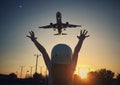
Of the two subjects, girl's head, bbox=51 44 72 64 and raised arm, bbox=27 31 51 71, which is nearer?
girl's head, bbox=51 44 72 64

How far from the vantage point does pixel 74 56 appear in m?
3.95

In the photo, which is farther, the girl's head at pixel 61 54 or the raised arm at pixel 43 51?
the raised arm at pixel 43 51

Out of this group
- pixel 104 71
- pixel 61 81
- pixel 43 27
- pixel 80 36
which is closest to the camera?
pixel 61 81

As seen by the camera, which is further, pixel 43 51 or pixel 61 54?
pixel 43 51

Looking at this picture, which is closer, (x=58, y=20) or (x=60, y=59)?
(x=60, y=59)

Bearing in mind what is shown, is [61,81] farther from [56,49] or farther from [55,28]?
[55,28]

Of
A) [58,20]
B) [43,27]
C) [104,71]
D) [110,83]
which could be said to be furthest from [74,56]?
[104,71]

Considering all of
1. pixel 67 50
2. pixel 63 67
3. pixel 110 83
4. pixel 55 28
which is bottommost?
pixel 110 83

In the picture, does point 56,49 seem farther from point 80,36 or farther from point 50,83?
point 80,36

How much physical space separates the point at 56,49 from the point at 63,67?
342 mm

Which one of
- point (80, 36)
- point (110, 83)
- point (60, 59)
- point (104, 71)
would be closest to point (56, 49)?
point (60, 59)

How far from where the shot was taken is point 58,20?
161 ft

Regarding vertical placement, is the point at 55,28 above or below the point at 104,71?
above

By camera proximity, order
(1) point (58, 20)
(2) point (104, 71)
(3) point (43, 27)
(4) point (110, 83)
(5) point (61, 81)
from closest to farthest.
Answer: (5) point (61, 81) → (1) point (58, 20) → (3) point (43, 27) → (4) point (110, 83) → (2) point (104, 71)
